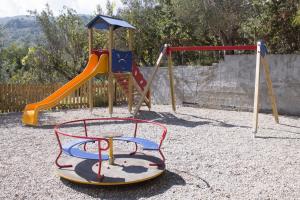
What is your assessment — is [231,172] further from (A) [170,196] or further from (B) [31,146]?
(B) [31,146]

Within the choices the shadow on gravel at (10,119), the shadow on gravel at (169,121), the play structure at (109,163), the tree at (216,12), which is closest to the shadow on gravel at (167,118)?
the shadow on gravel at (169,121)

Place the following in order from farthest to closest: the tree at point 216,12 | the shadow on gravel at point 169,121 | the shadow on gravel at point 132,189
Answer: the tree at point 216,12 < the shadow on gravel at point 169,121 < the shadow on gravel at point 132,189

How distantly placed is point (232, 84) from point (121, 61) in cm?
397

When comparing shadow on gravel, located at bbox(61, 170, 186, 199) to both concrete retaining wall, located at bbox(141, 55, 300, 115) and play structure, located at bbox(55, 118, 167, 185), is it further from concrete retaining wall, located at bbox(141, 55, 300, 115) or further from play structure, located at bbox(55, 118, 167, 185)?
concrete retaining wall, located at bbox(141, 55, 300, 115)

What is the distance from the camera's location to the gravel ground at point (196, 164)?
15.2 feet

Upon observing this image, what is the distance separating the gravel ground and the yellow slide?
352 mm

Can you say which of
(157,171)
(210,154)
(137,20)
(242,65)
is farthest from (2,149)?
(137,20)

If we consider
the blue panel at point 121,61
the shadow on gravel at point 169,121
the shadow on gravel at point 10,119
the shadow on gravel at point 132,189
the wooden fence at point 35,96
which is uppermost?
the blue panel at point 121,61

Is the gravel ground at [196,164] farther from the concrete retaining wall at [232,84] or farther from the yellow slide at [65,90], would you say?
the concrete retaining wall at [232,84]

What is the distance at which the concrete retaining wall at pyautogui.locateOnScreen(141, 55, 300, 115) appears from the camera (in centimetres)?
1124

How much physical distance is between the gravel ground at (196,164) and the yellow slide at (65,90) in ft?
1.16

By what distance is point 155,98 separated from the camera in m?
14.9

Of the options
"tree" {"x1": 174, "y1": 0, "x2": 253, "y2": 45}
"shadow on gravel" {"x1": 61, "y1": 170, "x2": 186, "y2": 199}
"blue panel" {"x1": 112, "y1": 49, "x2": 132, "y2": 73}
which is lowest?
"shadow on gravel" {"x1": 61, "y1": 170, "x2": 186, "y2": 199}

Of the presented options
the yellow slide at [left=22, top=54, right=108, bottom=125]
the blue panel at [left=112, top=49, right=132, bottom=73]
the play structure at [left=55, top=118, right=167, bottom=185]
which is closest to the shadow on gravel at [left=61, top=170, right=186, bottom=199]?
the play structure at [left=55, top=118, right=167, bottom=185]
